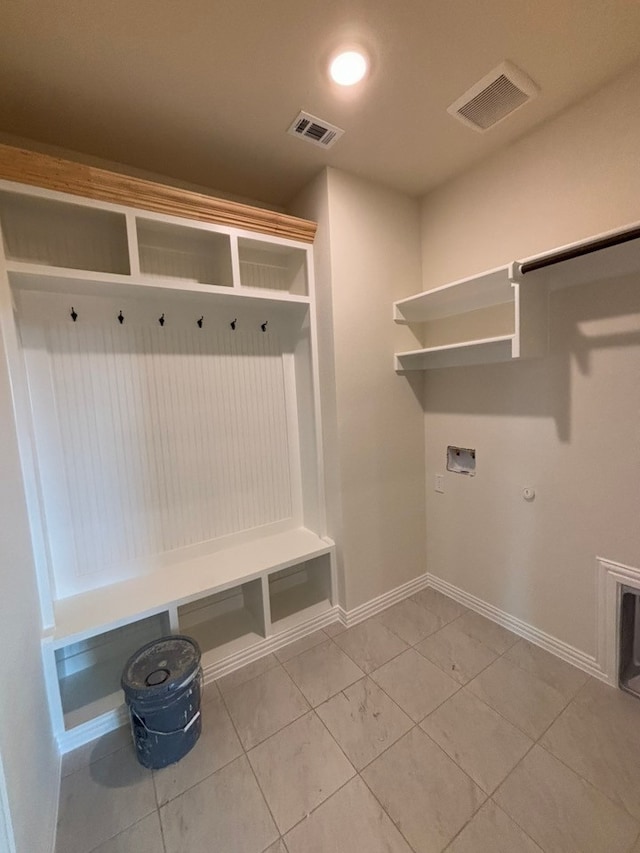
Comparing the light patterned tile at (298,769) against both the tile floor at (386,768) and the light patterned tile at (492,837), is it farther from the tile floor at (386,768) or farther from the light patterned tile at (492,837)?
the light patterned tile at (492,837)

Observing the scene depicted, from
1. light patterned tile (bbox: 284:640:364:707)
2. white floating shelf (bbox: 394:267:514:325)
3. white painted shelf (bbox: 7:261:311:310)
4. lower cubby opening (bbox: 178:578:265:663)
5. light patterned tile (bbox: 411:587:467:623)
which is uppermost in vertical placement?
white painted shelf (bbox: 7:261:311:310)

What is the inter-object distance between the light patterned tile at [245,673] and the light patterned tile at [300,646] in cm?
4

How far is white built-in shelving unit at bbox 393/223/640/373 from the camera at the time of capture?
1517 mm

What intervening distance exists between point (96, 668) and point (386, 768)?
1.55 meters

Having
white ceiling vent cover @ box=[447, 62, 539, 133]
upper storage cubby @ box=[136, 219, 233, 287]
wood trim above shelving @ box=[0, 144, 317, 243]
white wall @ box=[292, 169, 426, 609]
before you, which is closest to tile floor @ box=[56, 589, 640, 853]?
white wall @ box=[292, 169, 426, 609]

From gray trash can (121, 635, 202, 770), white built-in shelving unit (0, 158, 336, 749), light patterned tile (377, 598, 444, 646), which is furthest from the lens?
light patterned tile (377, 598, 444, 646)

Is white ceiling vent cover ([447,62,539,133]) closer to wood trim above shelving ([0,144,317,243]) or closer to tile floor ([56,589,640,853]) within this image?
wood trim above shelving ([0,144,317,243])

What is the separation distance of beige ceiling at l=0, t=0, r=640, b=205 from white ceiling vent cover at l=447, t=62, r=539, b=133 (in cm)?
4

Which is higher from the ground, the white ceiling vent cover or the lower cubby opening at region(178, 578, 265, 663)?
the white ceiling vent cover

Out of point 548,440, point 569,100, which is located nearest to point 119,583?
point 548,440

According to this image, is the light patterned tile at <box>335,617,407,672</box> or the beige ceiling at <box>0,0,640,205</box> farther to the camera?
the light patterned tile at <box>335,617,407,672</box>

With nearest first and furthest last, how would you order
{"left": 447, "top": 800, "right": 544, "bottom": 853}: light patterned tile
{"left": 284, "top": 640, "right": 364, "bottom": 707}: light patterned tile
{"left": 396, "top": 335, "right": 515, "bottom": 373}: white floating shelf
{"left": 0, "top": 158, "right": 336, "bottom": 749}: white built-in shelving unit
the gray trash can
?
{"left": 447, "top": 800, "right": 544, "bottom": 853}: light patterned tile, the gray trash can, {"left": 0, "top": 158, "right": 336, "bottom": 749}: white built-in shelving unit, {"left": 284, "top": 640, "right": 364, "bottom": 707}: light patterned tile, {"left": 396, "top": 335, "right": 515, "bottom": 373}: white floating shelf

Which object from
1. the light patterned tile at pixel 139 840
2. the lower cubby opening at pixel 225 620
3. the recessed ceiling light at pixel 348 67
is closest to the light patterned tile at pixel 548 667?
the lower cubby opening at pixel 225 620

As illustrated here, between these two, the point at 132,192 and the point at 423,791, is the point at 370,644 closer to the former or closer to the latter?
the point at 423,791
